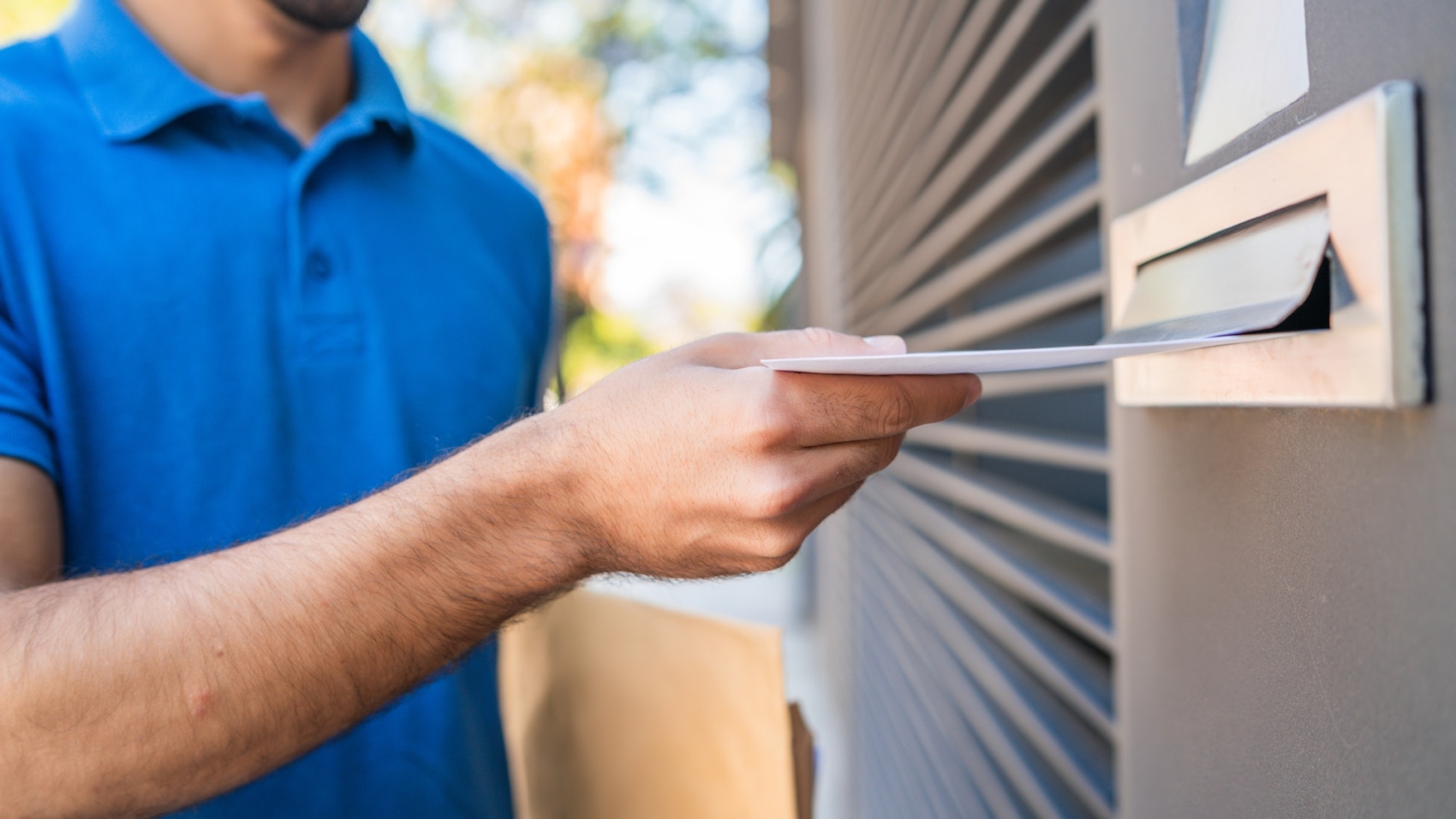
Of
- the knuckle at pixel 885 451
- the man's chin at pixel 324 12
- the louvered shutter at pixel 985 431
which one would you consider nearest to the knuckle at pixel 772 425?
the knuckle at pixel 885 451

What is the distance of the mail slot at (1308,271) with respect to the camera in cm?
45

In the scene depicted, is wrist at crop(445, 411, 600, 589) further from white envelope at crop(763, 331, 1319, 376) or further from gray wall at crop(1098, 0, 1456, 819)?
gray wall at crop(1098, 0, 1456, 819)

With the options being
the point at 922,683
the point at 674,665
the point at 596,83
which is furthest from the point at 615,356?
the point at 674,665

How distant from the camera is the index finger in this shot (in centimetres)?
71

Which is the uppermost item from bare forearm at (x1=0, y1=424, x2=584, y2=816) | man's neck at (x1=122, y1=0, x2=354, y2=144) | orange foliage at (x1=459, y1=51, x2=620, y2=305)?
orange foliage at (x1=459, y1=51, x2=620, y2=305)

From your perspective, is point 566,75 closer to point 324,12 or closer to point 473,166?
point 473,166

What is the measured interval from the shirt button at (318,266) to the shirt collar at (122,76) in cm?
25

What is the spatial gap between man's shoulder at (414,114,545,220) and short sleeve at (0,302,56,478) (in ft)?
2.51

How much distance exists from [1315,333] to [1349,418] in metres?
0.06

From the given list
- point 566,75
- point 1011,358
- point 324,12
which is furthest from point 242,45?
point 566,75

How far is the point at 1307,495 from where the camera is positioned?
570mm

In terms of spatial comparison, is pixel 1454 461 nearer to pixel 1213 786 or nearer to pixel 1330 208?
pixel 1330 208

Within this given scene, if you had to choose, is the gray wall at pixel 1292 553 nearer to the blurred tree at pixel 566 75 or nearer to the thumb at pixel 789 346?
the thumb at pixel 789 346

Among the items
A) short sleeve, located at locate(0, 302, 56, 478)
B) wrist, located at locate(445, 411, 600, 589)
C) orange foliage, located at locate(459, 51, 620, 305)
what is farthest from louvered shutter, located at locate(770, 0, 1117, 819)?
orange foliage, located at locate(459, 51, 620, 305)
